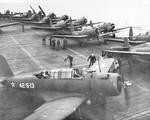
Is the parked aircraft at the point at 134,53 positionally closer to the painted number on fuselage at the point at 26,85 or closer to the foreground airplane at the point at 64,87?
the foreground airplane at the point at 64,87

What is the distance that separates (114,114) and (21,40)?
80.3 feet

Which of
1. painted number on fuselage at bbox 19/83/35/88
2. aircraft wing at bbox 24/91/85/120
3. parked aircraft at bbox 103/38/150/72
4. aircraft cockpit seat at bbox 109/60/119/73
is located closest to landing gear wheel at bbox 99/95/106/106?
aircraft wing at bbox 24/91/85/120

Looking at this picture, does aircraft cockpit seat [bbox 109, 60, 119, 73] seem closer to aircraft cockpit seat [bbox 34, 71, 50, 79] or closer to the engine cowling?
the engine cowling

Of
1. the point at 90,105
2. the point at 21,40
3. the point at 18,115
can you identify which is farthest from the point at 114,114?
the point at 21,40

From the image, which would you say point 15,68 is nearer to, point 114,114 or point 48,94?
point 48,94

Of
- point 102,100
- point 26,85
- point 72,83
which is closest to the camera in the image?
point 72,83

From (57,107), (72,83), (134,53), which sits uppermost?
(134,53)

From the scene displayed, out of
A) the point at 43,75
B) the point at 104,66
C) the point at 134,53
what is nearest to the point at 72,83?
the point at 43,75

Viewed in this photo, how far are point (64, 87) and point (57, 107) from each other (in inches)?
63.4

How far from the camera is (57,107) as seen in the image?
1147 cm

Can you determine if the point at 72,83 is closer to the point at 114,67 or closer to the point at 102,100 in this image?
the point at 102,100

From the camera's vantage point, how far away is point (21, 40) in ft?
112

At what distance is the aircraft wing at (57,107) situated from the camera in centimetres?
Answer: 1052

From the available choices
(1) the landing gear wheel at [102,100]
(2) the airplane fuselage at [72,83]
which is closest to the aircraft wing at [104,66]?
(1) the landing gear wheel at [102,100]
